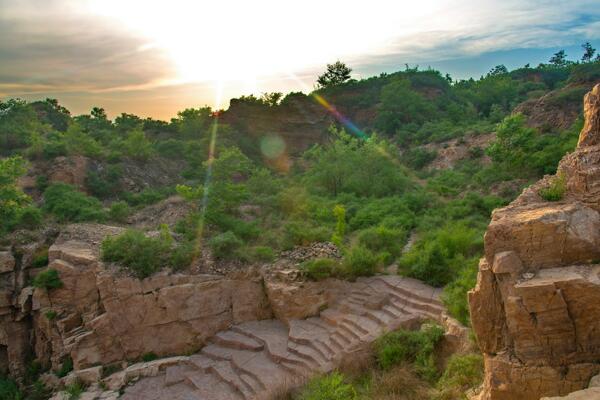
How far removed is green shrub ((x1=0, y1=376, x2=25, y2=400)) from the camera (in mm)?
10906

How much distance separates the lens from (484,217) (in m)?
15.3

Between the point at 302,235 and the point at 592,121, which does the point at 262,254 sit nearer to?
the point at 302,235

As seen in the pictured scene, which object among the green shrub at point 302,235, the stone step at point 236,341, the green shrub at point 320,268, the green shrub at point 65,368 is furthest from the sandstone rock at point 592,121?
the green shrub at point 65,368

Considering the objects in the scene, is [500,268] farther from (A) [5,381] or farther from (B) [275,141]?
(B) [275,141]

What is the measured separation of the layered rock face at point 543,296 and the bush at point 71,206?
46.5 ft

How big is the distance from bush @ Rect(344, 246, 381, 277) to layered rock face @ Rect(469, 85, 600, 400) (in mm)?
6376

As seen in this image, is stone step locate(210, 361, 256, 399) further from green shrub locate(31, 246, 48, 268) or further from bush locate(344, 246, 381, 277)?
green shrub locate(31, 246, 48, 268)

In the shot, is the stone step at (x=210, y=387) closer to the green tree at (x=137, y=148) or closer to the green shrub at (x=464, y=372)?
the green shrub at (x=464, y=372)

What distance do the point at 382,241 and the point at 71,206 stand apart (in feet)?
36.6

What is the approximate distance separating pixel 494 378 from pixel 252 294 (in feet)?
25.7

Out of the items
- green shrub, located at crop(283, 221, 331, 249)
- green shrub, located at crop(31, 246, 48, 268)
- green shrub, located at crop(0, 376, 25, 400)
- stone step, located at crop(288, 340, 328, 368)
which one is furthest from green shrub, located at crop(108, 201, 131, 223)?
stone step, located at crop(288, 340, 328, 368)

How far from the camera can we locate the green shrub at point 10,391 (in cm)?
1091

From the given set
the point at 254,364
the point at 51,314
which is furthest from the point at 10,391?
the point at 254,364

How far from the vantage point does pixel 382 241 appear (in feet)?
43.9
